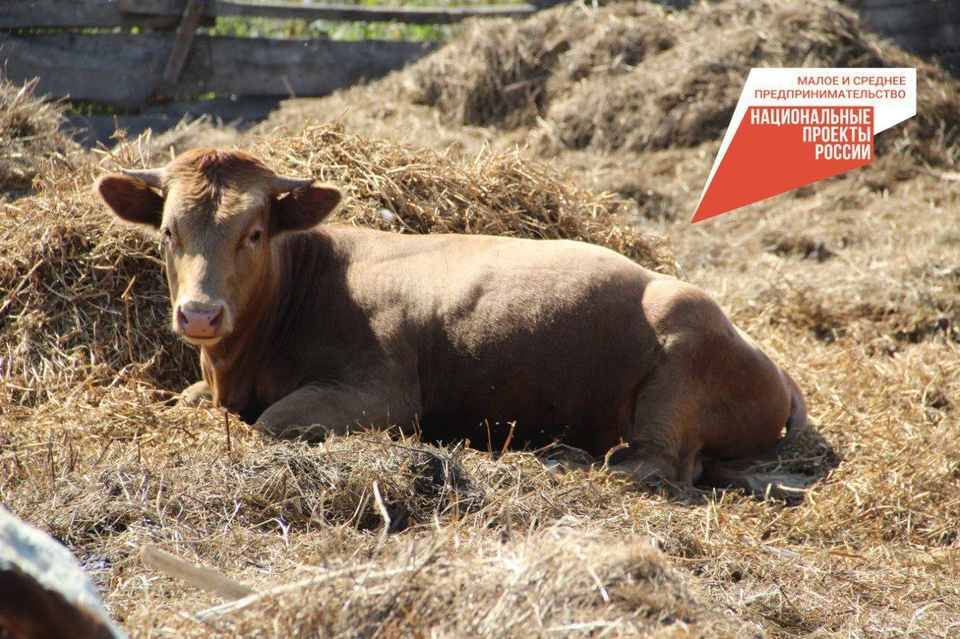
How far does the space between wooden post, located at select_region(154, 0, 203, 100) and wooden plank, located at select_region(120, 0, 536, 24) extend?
13 centimetres

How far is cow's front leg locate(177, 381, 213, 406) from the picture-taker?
17.8 feet

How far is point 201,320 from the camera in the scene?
448 centimetres

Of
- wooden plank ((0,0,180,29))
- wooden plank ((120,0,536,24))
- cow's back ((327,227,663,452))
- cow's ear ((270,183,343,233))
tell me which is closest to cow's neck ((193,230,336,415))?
cow's ear ((270,183,343,233))

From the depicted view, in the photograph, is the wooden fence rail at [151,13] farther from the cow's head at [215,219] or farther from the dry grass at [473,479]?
the cow's head at [215,219]

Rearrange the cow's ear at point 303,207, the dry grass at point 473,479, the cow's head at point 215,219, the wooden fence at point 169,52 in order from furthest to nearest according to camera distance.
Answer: the wooden fence at point 169,52 < the cow's ear at point 303,207 < the cow's head at point 215,219 < the dry grass at point 473,479

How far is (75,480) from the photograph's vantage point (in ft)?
12.8

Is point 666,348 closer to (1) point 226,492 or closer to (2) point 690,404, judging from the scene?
(2) point 690,404

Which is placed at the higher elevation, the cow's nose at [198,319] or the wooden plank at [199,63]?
the wooden plank at [199,63]

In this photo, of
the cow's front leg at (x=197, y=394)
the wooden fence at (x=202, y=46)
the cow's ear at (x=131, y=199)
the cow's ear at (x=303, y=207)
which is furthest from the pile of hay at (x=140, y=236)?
the wooden fence at (x=202, y=46)

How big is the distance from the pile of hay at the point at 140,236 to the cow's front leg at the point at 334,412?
1.24 meters

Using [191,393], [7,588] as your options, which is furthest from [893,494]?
[7,588]

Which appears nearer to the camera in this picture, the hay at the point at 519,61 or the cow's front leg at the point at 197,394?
the cow's front leg at the point at 197,394

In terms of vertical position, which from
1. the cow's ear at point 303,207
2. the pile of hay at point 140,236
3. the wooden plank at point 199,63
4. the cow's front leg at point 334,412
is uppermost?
the wooden plank at point 199,63

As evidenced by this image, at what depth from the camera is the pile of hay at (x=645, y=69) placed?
35.7ft
